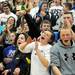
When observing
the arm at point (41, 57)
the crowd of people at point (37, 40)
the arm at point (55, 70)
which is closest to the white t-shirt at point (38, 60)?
the crowd of people at point (37, 40)

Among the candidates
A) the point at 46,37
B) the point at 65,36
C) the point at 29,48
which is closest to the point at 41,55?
the point at 46,37

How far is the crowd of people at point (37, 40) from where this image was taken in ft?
20.8

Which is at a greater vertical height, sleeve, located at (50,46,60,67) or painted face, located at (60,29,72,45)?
painted face, located at (60,29,72,45)

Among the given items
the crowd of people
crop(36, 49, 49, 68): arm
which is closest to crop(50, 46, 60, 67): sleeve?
the crowd of people

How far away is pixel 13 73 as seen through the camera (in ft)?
25.2

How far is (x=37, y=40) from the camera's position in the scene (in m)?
7.04

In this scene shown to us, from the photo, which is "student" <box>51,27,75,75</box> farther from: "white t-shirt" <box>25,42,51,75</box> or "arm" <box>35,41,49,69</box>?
"white t-shirt" <box>25,42,51,75</box>

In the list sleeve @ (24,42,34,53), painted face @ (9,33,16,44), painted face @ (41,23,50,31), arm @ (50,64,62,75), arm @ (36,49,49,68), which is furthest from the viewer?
painted face @ (9,33,16,44)

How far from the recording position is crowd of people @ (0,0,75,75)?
633 centimetres

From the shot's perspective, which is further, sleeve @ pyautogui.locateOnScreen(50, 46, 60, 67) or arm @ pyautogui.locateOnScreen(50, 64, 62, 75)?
sleeve @ pyautogui.locateOnScreen(50, 46, 60, 67)

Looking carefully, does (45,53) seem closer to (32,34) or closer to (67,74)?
(67,74)

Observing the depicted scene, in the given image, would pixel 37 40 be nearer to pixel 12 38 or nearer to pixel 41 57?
pixel 41 57

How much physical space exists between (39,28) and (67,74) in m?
2.25

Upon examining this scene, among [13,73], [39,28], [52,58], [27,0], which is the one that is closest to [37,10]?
[27,0]
